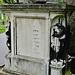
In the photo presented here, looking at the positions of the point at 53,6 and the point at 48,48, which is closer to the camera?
the point at 53,6

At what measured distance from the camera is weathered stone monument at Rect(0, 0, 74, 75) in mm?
3387

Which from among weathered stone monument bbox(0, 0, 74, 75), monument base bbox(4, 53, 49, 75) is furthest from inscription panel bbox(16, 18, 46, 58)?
monument base bbox(4, 53, 49, 75)

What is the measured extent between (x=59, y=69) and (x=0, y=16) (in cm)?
2631

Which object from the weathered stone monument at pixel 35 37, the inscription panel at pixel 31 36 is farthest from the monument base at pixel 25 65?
the inscription panel at pixel 31 36

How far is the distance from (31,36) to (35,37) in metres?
0.11

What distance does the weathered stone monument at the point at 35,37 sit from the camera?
11.1ft

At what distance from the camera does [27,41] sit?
12.6 ft

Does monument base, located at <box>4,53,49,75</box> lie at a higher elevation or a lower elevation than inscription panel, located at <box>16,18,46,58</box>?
lower

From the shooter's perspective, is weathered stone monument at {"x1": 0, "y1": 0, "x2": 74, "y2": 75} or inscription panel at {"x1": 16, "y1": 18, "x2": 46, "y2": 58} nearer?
weathered stone monument at {"x1": 0, "y1": 0, "x2": 74, "y2": 75}

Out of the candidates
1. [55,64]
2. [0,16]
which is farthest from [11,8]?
[0,16]

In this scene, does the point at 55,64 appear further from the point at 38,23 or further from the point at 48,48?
the point at 38,23

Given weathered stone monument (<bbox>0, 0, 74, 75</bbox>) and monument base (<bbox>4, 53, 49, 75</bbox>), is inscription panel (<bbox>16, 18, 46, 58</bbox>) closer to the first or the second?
weathered stone monument (<bbox>0, 0, 74, 75</bbox>)

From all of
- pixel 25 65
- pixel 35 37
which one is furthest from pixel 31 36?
pixel 25 65

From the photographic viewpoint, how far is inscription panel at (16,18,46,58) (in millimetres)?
3615
